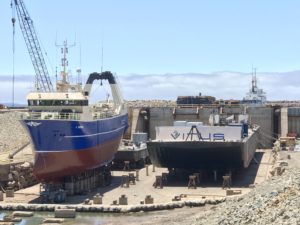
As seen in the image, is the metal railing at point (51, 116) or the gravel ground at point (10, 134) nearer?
the metal railing at point (51, 116)

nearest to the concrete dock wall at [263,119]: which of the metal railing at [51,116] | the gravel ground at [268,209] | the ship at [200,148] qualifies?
the ship at [200,148]

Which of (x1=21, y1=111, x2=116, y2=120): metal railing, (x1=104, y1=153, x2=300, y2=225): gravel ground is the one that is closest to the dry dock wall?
(x1=21, y1=111, x2=116, y2=120): metal railing

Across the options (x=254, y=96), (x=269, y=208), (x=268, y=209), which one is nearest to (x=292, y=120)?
(x=254, y=96)

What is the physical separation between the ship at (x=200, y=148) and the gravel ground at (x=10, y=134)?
21668 mm

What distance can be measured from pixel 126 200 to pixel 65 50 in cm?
2339

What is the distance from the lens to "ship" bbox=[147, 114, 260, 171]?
51.2 m

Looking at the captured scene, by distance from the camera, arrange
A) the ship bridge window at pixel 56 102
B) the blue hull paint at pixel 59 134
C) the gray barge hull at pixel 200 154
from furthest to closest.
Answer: the ship bridge window at pixel 56 102
the gray barge hull at pixel 200 154
the blue hull paint at pixel 59 134

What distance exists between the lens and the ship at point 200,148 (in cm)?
5116

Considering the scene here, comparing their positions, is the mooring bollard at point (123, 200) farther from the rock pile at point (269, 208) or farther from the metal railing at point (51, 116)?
the rock pile at point (269, 208)

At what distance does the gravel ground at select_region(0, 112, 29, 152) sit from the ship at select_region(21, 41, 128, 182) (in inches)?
516

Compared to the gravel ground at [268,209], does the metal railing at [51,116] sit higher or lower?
higher

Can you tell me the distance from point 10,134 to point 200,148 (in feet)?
96.9

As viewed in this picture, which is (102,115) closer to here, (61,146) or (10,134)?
(61,146)

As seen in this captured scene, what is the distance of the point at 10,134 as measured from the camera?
72.5 metres
